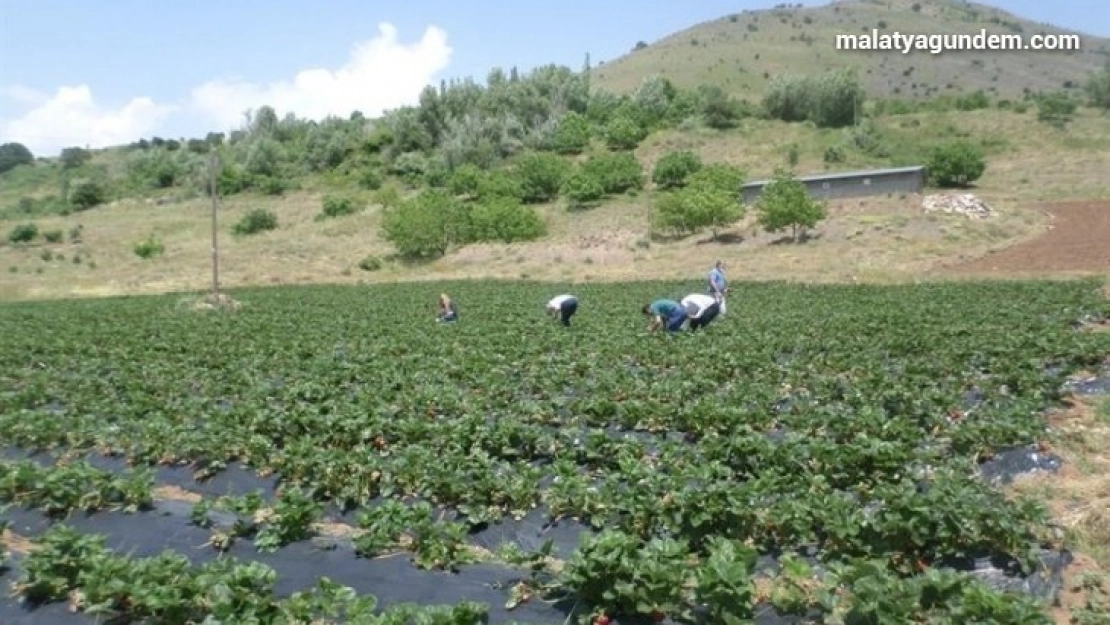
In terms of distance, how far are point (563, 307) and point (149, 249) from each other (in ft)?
154

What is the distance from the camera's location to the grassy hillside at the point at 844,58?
11494 cm

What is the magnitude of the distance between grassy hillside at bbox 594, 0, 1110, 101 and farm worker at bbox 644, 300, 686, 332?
96.1m

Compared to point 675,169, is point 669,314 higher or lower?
lower

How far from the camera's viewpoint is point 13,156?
13462 centimetres

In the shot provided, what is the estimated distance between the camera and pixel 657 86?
89.1 m

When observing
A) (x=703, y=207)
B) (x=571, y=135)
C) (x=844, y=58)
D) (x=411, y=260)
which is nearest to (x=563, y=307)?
(x=703, y=207)

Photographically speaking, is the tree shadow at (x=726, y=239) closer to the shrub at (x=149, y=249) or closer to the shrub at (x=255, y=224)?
the shrub at (x=255, y=224)

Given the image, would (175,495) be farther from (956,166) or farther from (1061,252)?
(956,166)

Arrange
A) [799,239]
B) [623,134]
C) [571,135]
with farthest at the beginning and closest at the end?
[571,135] → [623,134] → [799,239]

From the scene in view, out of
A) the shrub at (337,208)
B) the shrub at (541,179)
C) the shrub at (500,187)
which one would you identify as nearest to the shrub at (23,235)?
the shrub at (337,208)

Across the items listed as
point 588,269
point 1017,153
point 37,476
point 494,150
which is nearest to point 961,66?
point 1017,153

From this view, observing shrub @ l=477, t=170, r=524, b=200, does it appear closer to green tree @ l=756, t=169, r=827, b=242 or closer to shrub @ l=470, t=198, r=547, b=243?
shrub @ l=470, t=198, r=547, b=243

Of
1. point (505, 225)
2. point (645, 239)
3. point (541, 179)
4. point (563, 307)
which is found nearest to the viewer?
point (563, 307)

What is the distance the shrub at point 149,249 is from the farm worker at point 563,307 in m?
45.6
